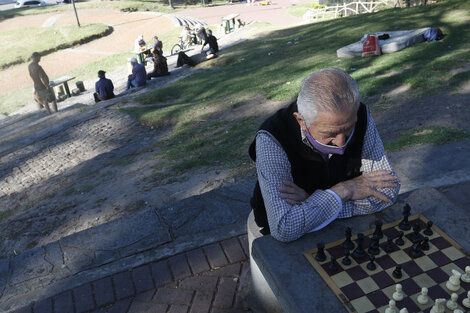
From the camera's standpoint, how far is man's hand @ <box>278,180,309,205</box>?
7.74 ft

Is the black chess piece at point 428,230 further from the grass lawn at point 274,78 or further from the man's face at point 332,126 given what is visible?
the grass lawn at point 274,78

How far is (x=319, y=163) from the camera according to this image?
2.55m

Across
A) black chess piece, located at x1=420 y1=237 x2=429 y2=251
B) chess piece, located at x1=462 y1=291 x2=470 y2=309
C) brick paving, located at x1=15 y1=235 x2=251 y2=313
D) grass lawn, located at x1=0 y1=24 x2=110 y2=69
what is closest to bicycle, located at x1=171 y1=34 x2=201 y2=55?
grass lawn, located at x1=0 y1=24 x2=110 y2=69

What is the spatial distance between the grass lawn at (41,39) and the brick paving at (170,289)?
22.2 m

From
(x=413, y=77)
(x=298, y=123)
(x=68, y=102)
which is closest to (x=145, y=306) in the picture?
(x=298, y=123)

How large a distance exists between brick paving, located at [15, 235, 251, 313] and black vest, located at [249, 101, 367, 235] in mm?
580

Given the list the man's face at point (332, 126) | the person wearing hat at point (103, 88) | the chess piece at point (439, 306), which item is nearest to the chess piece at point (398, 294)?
the chess piece at point (439, 306)

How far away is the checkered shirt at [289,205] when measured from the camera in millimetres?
2299

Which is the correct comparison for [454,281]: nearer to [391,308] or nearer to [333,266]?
[391,308]

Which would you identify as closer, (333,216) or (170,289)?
(333,216)

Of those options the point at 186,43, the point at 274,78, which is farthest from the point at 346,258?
the point at 186,43

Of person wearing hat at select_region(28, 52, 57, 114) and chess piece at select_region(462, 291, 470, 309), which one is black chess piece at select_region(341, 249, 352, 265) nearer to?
chess piece at select_region(462, 291, 470, 309)

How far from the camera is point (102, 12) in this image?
34.1 metres

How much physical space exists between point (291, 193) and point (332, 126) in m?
0.46
